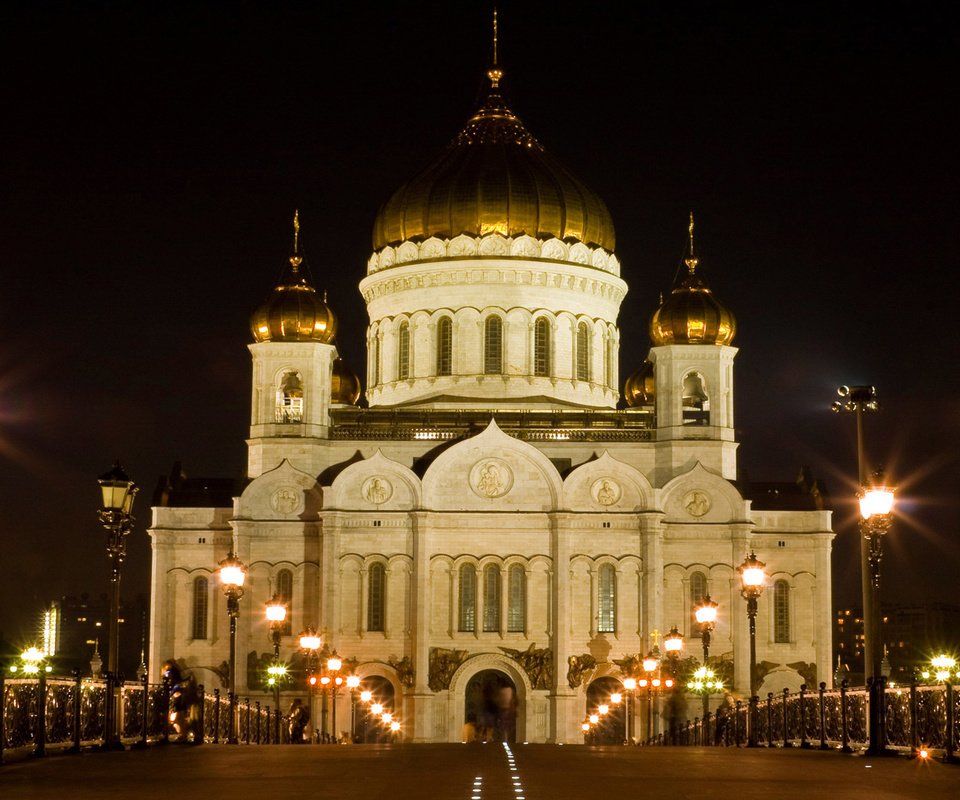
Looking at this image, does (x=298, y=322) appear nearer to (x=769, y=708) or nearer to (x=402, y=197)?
(x=402, y=197)

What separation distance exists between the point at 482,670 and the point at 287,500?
8.80 metres

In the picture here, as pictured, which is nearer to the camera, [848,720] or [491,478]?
[848,720]

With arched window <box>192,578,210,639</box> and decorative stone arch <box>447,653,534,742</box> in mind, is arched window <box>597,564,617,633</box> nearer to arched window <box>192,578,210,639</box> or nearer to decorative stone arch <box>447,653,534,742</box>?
decorative stone arch <box>447,653,534,742</box>

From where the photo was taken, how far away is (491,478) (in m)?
66.4

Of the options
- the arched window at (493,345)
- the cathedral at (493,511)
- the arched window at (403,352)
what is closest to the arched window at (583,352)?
the cathedral at (493,511)

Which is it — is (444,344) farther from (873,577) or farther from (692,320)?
(873,577)

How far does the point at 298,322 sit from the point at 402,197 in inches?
316

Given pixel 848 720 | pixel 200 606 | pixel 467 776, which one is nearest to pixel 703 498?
pixel 200 606

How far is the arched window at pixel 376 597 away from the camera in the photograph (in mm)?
65688

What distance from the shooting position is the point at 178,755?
26.6 meters

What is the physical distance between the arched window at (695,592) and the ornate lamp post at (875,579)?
3543cm

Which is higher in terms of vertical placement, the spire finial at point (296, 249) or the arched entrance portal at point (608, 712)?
the spire finial at point (296, 249)

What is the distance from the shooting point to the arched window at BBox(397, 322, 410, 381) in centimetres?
7262

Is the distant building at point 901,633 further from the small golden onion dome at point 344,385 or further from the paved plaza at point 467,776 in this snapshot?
the paved plaza at point 467,776
